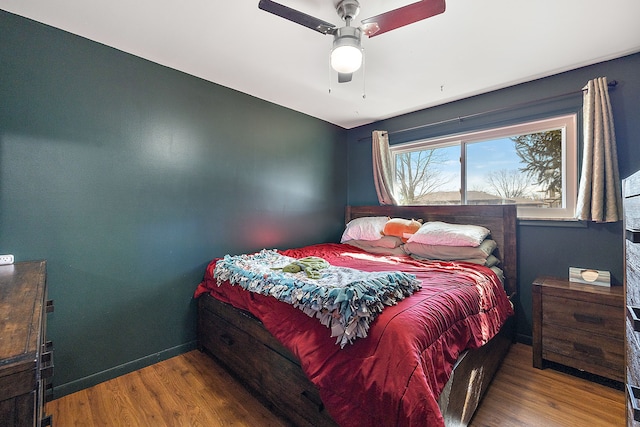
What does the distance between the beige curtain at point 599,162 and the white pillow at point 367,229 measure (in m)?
1.70

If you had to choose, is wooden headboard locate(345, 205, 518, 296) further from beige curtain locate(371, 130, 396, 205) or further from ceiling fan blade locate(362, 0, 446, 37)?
ceiling fan blade locate(362, 0, 446, 37)

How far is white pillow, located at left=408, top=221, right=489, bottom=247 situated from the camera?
2461mm

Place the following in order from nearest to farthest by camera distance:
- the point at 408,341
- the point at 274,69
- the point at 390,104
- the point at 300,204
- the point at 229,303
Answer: the point at 408,341
the point at 229,303
the point at 274,69
the point at 390,104
the point at 300,204

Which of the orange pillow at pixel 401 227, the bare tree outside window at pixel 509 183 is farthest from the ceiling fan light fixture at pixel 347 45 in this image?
the bare tree outside window at pixel 509 183

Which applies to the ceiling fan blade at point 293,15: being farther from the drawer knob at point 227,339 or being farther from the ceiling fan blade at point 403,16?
the drawer knob at point 227,339

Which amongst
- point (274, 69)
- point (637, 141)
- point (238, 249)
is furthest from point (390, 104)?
point (238, 249)

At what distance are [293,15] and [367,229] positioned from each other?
2268 millimetres

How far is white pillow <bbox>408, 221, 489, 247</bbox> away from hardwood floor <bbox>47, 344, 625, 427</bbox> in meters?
1.00

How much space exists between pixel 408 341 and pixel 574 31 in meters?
2.25

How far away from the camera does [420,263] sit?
2.41m

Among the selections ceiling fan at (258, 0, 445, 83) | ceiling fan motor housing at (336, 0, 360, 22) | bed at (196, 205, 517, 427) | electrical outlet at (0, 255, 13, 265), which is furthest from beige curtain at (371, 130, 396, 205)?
electrical outlet at (0, 255, 13, 265)

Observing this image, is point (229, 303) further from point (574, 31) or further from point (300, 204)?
point (574, 31)

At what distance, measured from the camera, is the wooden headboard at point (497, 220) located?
256 centimetres

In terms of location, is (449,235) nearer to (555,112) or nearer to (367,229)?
(367,229)
